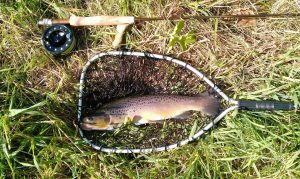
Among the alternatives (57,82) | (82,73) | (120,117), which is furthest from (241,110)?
(57,82)

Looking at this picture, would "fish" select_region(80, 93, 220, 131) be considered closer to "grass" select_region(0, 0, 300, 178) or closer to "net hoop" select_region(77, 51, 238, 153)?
"net hoop" select_region(77, 51, 238, 153)

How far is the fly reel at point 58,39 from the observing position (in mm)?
Result: 3293

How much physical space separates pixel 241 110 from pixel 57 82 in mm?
1419

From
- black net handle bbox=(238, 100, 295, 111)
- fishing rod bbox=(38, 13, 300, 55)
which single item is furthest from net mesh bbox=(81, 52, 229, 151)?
black net handle bbox=(238, 100, 295, 111)

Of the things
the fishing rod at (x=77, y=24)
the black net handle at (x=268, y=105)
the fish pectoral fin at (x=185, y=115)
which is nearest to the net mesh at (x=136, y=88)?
the fish pectoral fin at (x=185, y=115)

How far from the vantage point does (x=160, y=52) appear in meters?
3.41

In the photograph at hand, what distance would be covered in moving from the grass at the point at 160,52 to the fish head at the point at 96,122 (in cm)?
8

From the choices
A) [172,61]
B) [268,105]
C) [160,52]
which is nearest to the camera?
[268,105]

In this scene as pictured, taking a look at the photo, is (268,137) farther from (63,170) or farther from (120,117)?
(63,170)

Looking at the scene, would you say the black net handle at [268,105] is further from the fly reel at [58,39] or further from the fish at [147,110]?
the fly reel at [58,39]

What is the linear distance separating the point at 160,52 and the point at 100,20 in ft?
1.76

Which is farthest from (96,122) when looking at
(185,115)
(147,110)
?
(185,115)

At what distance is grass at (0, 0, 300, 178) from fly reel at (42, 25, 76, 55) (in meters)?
0.12

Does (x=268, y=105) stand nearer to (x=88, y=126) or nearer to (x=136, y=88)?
(x=136, y=88)
